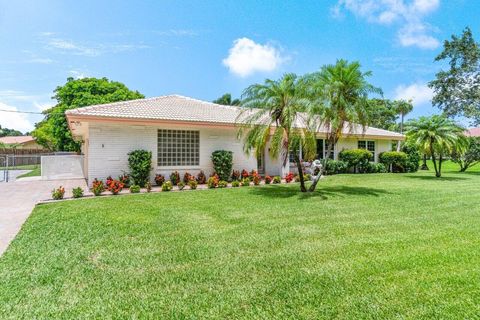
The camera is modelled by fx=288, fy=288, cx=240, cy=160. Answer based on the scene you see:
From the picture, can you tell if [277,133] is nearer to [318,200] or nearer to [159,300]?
[318,200]

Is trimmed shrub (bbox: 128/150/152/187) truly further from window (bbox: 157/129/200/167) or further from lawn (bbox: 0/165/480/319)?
lawn (bbox: 0/165/480/319)

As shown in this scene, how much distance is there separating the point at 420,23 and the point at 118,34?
21397mm

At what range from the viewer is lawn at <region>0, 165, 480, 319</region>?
11.6 ft

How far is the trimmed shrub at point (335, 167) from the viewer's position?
2220 cm

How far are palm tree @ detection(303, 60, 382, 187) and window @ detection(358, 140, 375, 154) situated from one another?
12.9 metres

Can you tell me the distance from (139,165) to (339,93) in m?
10.0

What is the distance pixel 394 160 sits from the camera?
992 inches

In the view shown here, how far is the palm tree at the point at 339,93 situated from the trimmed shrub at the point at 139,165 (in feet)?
27.3

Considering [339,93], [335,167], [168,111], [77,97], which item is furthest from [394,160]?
[77,97]

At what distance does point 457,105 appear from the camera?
3247 cm

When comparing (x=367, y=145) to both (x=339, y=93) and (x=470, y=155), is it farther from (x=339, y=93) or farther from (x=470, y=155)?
(x=339, y=93)

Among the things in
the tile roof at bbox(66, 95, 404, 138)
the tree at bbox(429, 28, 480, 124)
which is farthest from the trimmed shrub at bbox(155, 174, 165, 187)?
the tree at bbox(429, 28, 480, 124)

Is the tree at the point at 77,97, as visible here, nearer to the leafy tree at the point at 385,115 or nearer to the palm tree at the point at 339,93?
the palm tree at the point at 339,93

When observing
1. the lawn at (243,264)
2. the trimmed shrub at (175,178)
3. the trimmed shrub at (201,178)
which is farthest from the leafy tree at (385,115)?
the lawn at (243,264)
